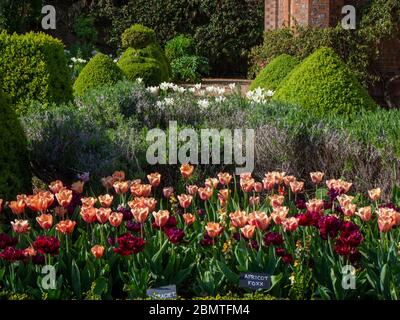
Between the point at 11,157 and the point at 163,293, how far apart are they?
1.86 meters

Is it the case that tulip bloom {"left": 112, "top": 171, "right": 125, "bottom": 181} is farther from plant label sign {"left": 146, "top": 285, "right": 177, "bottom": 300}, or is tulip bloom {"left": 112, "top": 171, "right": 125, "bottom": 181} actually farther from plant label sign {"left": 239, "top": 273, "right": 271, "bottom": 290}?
plant label sign {"left": 239, "top": 273, "right": 271, "bottom": 290}

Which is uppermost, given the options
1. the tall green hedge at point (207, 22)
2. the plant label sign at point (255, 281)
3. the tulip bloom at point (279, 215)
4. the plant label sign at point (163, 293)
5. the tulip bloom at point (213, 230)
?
the tall green hedge at point (207, 22)

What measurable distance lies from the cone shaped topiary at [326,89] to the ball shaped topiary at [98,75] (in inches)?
124

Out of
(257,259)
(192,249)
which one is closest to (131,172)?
(192,249)

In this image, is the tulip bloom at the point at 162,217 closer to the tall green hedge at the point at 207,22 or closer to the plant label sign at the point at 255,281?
the plant label sign at the point at 255,281

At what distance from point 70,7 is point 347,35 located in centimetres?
870

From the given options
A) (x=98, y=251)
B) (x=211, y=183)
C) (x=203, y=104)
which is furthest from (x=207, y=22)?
(x=98, y=251)

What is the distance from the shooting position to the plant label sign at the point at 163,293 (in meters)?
3.30

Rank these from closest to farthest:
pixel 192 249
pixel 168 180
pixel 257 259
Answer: pixel 257 259, pixel 192 249, pixel 168 180

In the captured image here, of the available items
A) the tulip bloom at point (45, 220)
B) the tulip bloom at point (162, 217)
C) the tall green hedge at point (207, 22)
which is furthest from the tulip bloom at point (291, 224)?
the tall green hedge at point (207, 22)

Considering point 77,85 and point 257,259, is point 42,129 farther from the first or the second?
point 77,85

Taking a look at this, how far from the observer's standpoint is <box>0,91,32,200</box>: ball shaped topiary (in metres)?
4.61

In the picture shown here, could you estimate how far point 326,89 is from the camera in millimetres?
6734

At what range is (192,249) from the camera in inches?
146
